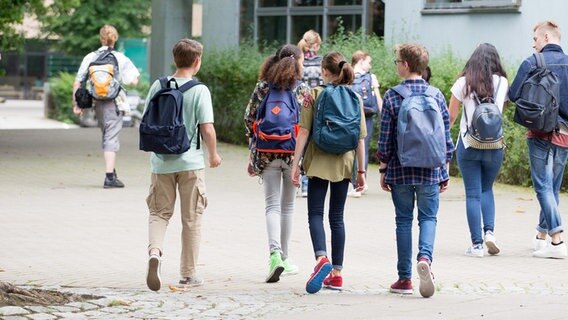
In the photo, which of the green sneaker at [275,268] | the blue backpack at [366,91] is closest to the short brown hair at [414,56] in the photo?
the green sneaker at [275,268]

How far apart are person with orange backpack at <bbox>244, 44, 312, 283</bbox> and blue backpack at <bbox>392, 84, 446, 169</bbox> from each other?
0.93m

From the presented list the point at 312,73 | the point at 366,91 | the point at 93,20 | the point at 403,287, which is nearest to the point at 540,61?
the point at 403,287

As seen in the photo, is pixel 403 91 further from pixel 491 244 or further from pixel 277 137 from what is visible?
pixel 491 244

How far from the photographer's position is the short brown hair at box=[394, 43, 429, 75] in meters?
8.86

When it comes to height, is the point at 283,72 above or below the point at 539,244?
above

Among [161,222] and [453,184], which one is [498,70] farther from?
[453,184]

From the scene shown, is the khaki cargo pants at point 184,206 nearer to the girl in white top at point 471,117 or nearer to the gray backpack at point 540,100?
the girl in white top at point 471,117

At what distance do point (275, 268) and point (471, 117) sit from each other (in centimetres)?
244

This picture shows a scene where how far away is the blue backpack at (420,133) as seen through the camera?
8.70 metres

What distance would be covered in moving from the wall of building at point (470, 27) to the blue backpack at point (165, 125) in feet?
38.7

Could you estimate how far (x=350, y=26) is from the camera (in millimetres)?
26234

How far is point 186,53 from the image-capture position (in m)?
9.01

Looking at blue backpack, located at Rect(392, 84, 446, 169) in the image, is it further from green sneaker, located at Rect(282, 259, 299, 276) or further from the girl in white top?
the girl in white top

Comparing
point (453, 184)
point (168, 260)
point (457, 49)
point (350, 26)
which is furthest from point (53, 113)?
point (168, 260)
